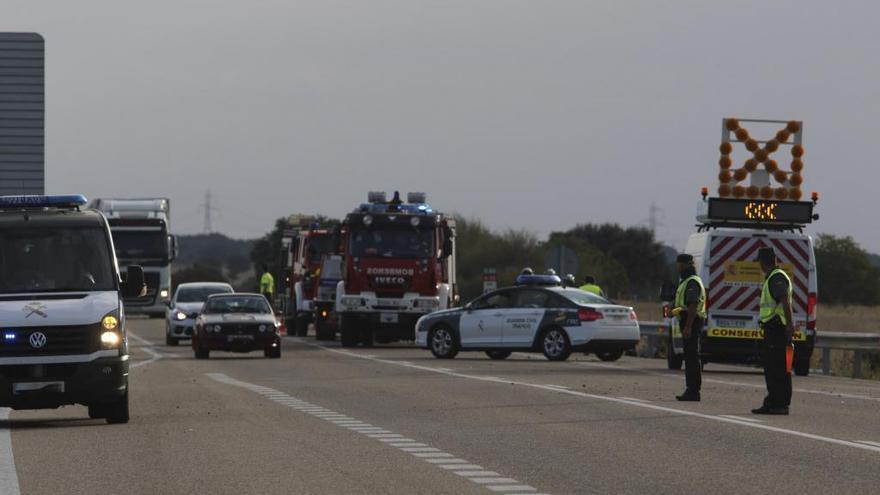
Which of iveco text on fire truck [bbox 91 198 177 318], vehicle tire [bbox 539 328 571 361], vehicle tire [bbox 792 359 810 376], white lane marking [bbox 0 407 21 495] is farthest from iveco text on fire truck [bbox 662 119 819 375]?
iveco text on fire truck [bbox 91 198 177 318]

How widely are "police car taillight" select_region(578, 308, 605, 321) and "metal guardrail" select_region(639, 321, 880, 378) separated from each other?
178 centimetres

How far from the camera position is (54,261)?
60.1 ft

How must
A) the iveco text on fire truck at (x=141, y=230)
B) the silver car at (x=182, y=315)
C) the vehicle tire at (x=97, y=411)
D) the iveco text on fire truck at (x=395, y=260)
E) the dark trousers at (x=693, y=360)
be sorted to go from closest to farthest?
the vehicle tire at (x=97, y=411) → the dark trousers at (x=693, y=360) → the iveco text on fire truck at (x=395, y=260) → the silver car at (x=182, y=315) → the iveco text on fire truck at (x=141, y=230)

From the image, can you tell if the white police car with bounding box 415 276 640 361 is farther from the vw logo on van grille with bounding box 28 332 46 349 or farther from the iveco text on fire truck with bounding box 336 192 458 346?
the vw logo on van grille with bounding box 28 332 46 349

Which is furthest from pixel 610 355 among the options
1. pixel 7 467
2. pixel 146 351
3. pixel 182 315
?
pixel 7 467

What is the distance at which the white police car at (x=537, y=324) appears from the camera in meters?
33.4

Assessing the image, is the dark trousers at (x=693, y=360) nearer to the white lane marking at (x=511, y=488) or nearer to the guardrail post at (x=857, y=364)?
the white lane marking at (x=511, y=488)

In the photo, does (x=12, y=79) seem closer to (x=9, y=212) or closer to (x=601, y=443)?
(x=9, y=212)

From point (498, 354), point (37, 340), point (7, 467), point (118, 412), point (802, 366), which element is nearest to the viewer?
point (7, 467)

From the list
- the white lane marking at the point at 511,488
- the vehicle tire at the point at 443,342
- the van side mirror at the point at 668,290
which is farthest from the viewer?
the vehicle tire at the point at 443,342

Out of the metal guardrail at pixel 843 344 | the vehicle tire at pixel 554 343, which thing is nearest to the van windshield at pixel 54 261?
the vehicle tire at pixel 554 343

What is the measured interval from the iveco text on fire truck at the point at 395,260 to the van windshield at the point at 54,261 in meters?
21.7

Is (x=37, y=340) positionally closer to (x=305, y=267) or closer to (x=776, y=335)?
(x=776, y=335)

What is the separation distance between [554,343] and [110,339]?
1708cm
